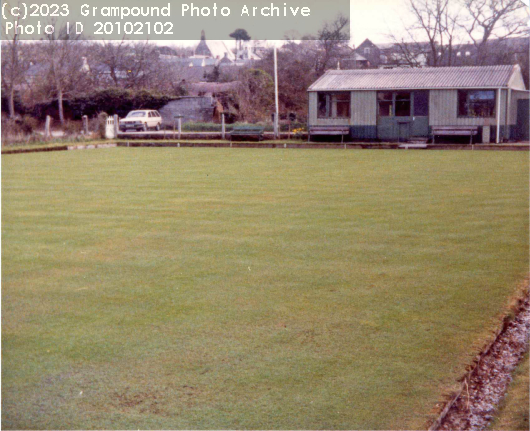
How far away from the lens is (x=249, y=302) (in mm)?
6047

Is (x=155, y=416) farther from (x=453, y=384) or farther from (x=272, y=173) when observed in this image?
(x=272, y=173)

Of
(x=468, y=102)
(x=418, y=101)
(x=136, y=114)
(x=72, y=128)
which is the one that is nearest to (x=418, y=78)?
(x=418, y=101)

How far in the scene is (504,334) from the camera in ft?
17.3

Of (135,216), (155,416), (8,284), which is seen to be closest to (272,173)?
(135,216)

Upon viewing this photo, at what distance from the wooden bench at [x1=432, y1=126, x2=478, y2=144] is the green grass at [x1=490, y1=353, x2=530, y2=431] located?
2486 cm

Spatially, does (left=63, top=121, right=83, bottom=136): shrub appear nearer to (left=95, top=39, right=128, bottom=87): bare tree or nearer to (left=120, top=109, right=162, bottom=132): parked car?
(left=120, top=109, right=162, bottom=132): parked car

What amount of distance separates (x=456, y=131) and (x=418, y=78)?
3.16 metres

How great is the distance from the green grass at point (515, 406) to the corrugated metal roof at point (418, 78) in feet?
83.6

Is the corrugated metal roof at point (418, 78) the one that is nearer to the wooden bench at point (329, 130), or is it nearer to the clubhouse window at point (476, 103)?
the clubhouse window at point (476, 103)

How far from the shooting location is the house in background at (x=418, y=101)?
28.6 meters

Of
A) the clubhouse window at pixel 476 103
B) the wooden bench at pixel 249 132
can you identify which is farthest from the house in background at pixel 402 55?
the wooden bench at pixel 249 132

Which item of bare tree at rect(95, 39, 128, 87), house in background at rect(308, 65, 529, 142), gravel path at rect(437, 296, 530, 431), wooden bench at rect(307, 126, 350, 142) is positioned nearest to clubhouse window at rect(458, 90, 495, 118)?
house in background at rect(308, 65, 529, 142)

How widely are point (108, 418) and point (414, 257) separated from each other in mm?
4596

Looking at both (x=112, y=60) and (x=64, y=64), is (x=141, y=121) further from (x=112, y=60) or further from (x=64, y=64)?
(x=112, y=60)
